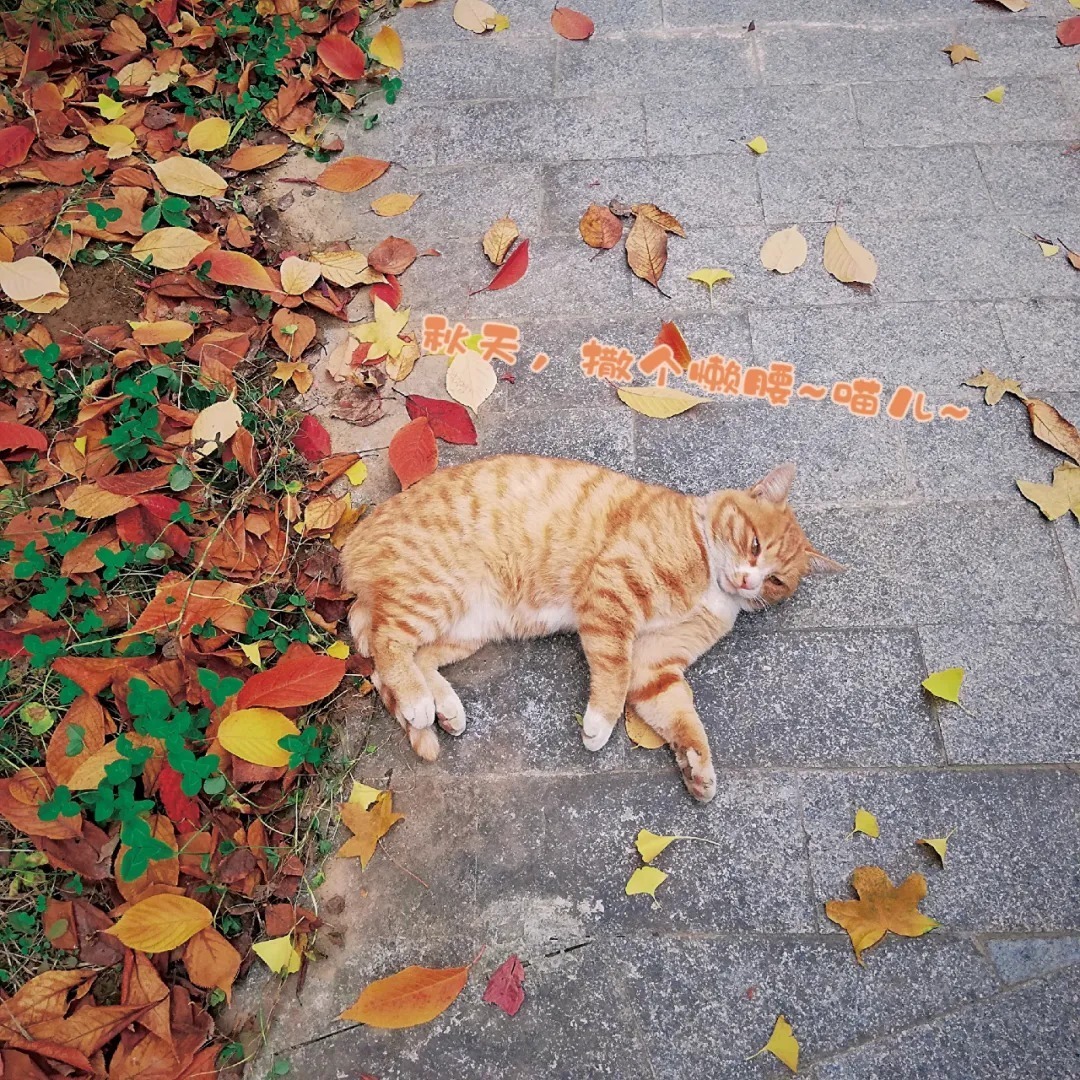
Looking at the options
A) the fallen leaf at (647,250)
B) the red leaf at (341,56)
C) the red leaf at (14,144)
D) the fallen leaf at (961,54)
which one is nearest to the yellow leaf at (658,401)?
the fallen leaf at (647,250)

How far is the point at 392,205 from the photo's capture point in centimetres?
373

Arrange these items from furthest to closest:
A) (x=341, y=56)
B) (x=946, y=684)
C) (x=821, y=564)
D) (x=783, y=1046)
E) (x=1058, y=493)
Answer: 1. (x=341, y=56)
2. (x=1058, y=493)
3. (x=821, y=564)
4. (x=946, y=684)
5. (x=783, y=1046)

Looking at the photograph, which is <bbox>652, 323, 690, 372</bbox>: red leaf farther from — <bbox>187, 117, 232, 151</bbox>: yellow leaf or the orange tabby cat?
<bbox>187, 117, 232, 151</bbox>: yellow leaf

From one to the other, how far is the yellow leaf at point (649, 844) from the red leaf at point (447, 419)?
1.50 m

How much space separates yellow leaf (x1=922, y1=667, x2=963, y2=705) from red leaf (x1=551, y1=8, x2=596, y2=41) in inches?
139

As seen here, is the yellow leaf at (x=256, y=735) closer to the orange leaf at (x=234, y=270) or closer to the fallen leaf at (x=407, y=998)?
the fallen leaf at (x=407, y=998)

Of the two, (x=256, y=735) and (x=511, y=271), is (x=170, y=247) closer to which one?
(x=511, y=271)

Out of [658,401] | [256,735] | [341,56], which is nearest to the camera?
[256,735]

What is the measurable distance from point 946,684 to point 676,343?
1559 mm

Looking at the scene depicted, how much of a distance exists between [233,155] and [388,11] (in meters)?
1.34

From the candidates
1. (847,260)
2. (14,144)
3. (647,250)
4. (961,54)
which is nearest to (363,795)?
(647,250)

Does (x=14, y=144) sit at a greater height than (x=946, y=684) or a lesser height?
greater

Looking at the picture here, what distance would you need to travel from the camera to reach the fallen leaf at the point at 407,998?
2156 millimetres

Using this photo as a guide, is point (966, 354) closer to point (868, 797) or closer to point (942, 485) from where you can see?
point (942, 485)
